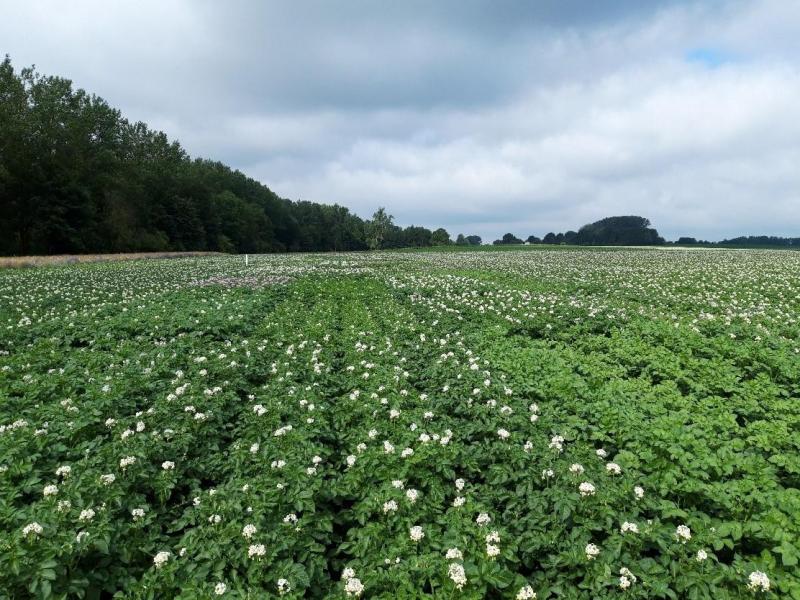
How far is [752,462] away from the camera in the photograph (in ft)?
15.9

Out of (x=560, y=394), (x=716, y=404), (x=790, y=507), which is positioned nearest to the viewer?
(x=790, y=507)

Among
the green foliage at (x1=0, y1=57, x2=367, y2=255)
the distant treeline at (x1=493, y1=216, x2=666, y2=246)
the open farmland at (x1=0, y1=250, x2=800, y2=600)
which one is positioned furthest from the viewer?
the distant treeline at (x1=493, y1=216, x2=666, y2=246)

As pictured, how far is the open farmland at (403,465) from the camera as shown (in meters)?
3.60

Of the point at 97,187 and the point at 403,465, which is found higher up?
the point at 97,187

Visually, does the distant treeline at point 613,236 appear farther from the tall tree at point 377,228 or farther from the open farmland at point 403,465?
the open farmland at point 403,465

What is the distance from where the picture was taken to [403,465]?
5.17 metres

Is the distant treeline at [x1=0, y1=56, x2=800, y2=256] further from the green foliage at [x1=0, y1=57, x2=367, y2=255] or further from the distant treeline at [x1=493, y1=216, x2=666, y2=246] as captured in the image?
the distant treeline at [x1=493, y1=216, x2=666, y2=246]

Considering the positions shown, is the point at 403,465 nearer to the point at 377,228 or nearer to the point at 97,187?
the point at 97,187

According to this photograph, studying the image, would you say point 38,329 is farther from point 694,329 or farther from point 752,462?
point 694,329

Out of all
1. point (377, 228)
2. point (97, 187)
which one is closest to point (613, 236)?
point (377, 228)

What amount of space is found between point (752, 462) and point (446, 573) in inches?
148

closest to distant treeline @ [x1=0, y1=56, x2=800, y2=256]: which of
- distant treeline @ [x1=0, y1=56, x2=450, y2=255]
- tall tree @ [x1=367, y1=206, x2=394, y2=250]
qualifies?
distant treeline @ [x1=0, y1=56, x2=450, y2=255]

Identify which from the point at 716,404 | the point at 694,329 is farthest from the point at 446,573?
the point at 694,329

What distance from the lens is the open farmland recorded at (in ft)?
11.8
